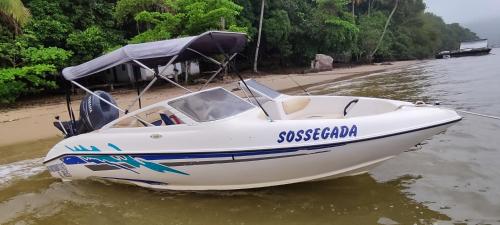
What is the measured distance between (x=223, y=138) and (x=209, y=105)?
73cm

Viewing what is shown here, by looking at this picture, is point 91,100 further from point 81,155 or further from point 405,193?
point 405,193

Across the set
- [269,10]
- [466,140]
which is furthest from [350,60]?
[466,140]

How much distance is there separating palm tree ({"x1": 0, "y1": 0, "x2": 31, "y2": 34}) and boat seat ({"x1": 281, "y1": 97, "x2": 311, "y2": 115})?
15.0 m

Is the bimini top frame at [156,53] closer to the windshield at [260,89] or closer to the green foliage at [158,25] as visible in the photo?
the windshield at [260,89]

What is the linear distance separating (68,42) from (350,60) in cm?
3152

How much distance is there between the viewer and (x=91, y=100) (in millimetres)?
6996

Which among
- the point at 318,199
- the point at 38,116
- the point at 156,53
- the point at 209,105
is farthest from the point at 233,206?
the point at 38,116

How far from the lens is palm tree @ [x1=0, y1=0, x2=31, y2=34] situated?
1712 centimetres

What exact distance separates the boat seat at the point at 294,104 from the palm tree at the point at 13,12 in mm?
14965

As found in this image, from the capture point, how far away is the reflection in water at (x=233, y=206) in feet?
17.1

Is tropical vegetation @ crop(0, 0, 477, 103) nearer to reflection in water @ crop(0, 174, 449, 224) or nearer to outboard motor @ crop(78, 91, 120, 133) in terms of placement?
outboard motor @ crop(78, 91, 120, 133)

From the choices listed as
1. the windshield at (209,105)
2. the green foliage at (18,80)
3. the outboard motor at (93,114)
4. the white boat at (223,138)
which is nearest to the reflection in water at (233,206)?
the white boat at (223,138)

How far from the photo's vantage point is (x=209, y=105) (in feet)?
19.5

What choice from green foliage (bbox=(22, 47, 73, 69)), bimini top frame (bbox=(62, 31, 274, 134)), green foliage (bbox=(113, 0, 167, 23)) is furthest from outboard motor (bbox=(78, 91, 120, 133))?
green foliage (bbox=(113, 0, 167, 23))
